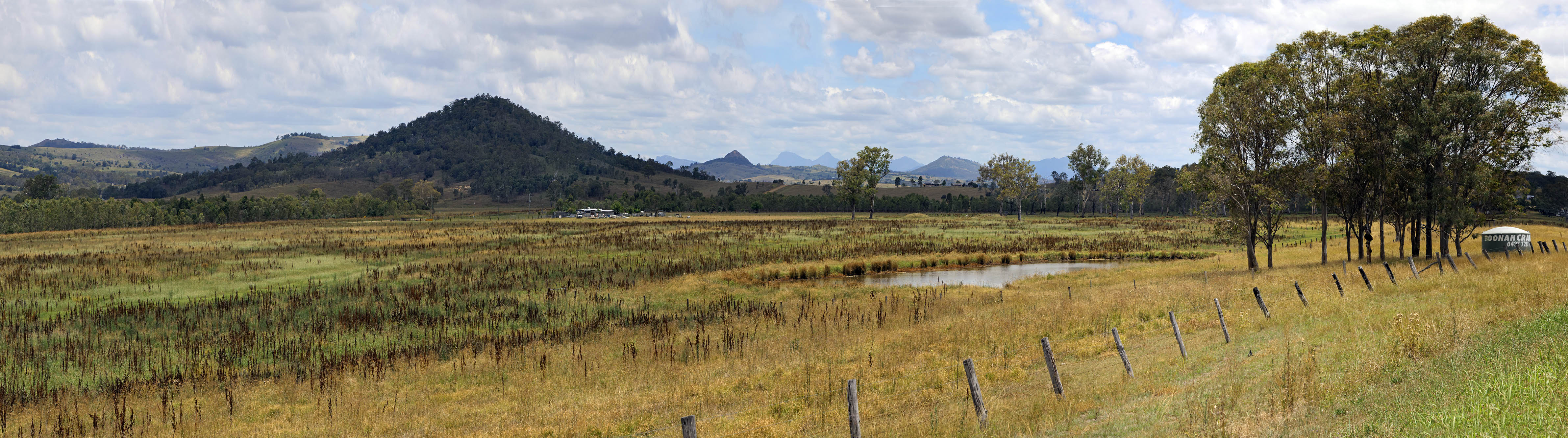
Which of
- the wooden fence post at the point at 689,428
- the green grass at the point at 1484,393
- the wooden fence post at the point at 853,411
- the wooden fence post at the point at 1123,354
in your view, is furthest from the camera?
the wooden fence post at the point at 1123,354

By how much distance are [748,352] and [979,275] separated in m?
25.9

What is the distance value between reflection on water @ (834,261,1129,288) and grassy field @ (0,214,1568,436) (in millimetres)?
2618

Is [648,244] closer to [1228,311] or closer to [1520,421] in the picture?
[1228,311]

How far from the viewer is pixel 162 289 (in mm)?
32219

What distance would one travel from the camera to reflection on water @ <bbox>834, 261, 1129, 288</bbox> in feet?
128

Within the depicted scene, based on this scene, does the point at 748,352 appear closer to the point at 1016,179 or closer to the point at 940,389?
the point at 940,389

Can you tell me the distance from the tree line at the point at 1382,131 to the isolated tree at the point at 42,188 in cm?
23045

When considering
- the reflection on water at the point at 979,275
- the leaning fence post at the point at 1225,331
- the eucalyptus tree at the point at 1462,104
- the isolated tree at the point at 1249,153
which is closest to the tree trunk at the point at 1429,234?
the eucalyptus tree at the point at 1462,104

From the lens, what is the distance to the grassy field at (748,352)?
1120cm

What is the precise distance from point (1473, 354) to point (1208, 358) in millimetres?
4648

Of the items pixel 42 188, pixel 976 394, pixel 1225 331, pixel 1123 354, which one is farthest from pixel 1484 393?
pixel 42 188

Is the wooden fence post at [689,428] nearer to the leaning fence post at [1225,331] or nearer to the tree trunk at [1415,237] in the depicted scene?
the leaning fence post at [1225,331]

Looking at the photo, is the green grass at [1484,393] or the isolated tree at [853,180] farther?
the isolated tree at [853,180]

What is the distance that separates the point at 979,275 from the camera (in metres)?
43.1
